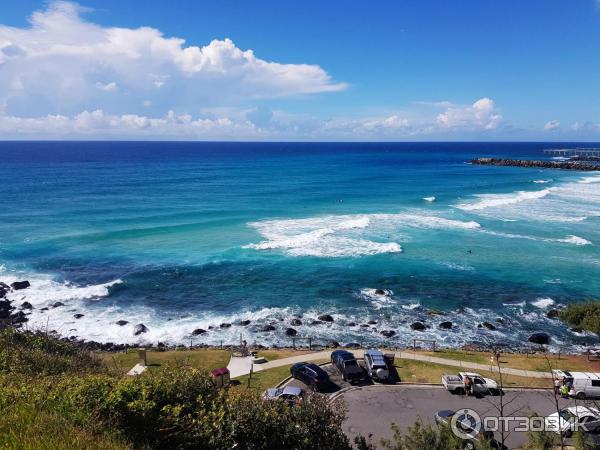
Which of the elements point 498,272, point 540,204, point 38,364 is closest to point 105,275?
point 38,364

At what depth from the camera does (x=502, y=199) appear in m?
87.6

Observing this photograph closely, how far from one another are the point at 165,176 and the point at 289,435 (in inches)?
4703

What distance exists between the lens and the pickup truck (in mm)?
23431

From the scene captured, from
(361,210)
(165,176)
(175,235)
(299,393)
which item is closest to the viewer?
(299,393)

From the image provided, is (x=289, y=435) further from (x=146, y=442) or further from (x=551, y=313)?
(x=551, y=313)

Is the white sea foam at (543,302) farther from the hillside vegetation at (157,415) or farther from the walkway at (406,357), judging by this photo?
the hillside vegetation at (157,415)

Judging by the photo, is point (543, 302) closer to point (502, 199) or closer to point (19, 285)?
point (19, 285)

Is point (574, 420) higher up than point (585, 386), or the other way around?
point (574, 420)

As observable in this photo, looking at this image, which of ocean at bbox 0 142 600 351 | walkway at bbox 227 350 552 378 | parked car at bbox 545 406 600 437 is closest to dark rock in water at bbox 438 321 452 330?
ocean at bbox 0 142 600 351

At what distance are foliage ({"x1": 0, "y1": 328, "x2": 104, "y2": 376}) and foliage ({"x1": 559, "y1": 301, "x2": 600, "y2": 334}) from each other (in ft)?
95.7

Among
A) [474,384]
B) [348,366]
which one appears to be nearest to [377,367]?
[348,366]

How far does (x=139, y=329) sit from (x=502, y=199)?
75.7m

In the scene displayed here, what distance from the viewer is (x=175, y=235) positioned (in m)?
60.6

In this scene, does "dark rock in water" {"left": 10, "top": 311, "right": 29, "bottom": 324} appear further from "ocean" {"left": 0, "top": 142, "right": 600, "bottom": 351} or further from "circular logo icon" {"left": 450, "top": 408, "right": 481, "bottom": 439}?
"circular logo icon" {"left": 450, "top": 408, "right": 481, "bottom": 439}
